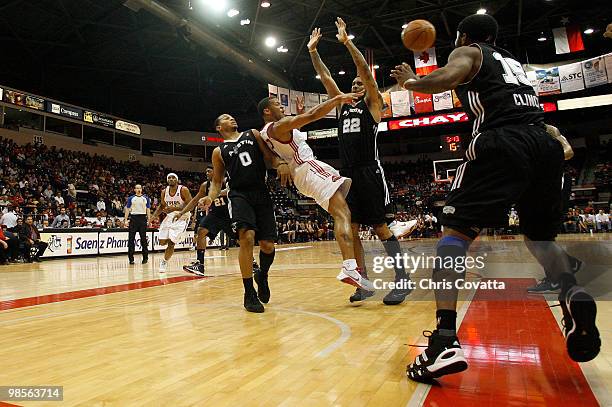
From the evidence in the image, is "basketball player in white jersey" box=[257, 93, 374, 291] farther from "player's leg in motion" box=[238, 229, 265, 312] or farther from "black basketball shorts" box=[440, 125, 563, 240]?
"black basketball shorts" box=[440, 125, 563, 240]

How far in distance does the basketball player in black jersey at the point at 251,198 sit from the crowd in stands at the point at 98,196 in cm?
912

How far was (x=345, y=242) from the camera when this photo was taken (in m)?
3.33

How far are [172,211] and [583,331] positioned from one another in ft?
22.0

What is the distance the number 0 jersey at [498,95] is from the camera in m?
1.88

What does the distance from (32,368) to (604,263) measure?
251 inches

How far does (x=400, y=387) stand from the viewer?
159cm

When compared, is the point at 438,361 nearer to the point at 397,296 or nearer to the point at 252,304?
the point at 397,296

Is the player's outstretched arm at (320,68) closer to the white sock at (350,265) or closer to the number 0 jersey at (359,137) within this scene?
the number 0 jersey at (359,137)

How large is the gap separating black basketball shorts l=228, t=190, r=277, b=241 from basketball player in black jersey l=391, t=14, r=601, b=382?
75.3 inches

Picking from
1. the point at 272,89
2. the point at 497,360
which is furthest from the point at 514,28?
the point at 497,360

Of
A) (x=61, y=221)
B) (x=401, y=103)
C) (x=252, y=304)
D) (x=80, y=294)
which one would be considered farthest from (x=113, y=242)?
(x=401, y=103)

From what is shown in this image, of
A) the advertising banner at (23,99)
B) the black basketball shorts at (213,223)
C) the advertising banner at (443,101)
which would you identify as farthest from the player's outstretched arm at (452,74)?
the advertising banner at (23,99)

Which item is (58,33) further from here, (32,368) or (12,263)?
(32,368)

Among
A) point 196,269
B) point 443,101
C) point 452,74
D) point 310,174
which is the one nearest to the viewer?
point 452,74
